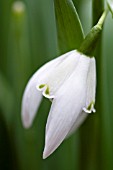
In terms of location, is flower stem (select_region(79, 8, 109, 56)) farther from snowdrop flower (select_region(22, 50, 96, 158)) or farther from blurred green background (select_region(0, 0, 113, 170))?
blurred green background (select_region(0, 0, 113, 170))

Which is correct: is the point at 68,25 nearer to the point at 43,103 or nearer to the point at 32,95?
the point at 32,95

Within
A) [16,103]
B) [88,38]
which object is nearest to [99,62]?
[88,38]

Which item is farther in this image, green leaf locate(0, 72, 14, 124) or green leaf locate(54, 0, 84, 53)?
green leaf locate(0, 72, 14, 124)

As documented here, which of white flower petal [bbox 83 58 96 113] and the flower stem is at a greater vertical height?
the flower stem

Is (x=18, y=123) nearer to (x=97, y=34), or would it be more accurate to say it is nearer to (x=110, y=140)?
(x=110, y=140)

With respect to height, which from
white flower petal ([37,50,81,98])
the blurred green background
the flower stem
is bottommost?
the blurred green background

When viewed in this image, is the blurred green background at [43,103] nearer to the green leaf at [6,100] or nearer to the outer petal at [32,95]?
the green leaf at [6,100]

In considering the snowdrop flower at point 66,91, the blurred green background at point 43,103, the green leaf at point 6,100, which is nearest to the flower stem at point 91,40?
the snowdrop flower at point 66,91

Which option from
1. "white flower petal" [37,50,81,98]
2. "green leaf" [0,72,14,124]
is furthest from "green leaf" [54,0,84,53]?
"green leaf" [0,72,14,124]
